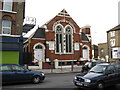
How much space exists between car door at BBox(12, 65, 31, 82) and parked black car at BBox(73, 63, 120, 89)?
3.74 meters

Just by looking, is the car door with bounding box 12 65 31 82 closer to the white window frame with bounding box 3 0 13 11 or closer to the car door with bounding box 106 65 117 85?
the car door with bounding box 106 65 117 85

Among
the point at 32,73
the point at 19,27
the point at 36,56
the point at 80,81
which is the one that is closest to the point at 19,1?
the point at 19,27

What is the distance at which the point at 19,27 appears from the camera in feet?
81.9

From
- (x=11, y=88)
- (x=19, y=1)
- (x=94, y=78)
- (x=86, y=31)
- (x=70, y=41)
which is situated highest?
(x=19, y=1)

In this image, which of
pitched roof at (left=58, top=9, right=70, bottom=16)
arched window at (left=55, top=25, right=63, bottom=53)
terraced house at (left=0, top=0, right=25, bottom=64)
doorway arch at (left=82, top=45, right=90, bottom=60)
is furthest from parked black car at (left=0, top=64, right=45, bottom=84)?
doorway arch at (left=82, top=45, right=90, bottom=60)

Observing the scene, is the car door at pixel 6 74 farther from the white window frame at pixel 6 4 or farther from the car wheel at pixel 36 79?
the white window frame at pixel 6 4

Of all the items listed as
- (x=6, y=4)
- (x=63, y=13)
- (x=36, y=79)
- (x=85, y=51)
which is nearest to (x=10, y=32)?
(x=6, y=4)

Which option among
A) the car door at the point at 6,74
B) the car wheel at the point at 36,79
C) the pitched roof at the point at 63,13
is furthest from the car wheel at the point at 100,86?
the pitched roof at the point at 63,13

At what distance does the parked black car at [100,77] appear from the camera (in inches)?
382

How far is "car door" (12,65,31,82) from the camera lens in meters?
12.1

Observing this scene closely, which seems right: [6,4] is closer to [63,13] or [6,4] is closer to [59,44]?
[59,44]

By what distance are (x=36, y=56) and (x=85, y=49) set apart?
425 inches

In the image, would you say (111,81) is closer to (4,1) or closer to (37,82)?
(37,82)

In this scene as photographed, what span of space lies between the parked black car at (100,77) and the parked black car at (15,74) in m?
3.63
